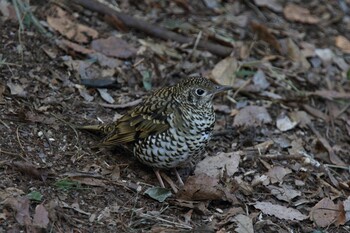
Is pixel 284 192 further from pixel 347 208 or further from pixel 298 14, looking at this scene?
pixel 298 14

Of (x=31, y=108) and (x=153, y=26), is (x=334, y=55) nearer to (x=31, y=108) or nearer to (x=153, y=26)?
(x=153, y=26)

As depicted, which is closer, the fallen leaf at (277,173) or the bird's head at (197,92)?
the bird's head at (197,92)

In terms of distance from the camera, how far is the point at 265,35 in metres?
8.23

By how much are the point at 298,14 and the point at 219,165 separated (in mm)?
3636

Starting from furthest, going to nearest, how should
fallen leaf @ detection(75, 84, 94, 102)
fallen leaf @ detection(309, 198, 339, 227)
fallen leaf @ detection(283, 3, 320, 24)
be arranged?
1. fallen leaf @ detection(283, 3, 320, 24)
2. fallen leaf @ detection(75, 84, 94, 102)
3. fallen leaf @ detection(309, 198, 339, 227)

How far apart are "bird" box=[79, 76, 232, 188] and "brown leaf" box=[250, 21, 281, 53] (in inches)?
103

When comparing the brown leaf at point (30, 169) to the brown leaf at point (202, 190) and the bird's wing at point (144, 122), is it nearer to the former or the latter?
the bird's wing at point (144, 122)

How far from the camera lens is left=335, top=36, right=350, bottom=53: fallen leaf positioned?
8703mm

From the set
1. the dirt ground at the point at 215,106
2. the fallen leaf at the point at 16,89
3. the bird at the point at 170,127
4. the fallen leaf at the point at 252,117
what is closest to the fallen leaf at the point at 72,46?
the dirt ground at the point at 215,106

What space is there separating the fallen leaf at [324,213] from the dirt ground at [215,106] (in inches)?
0.4

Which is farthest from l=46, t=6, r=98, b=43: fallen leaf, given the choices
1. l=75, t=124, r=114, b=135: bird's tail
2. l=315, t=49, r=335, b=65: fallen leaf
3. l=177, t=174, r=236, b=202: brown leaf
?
l=315, t=49, r=335, b=65: fallen leaf

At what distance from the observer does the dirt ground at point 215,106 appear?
17.3 ft

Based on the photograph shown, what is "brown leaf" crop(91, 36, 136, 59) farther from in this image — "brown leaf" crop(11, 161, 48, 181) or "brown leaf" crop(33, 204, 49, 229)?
"brown leaf" crop(33, 204, 49, 229)

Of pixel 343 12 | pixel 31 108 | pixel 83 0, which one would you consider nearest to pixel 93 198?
pixel 31 108
